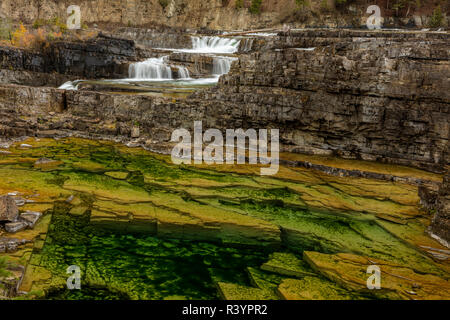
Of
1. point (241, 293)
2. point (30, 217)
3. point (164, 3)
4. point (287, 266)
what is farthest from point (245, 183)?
point (164, 3)

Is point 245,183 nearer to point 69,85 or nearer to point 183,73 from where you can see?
point 69,85

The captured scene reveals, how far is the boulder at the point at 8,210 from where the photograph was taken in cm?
779

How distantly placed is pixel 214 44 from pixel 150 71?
11.3 meters

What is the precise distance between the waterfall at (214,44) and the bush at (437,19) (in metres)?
21.1

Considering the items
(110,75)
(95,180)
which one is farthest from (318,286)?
(110,75)

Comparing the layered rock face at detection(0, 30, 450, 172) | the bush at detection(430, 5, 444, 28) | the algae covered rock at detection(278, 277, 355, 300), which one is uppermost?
the bush at detection(430, 5, 444, 28)

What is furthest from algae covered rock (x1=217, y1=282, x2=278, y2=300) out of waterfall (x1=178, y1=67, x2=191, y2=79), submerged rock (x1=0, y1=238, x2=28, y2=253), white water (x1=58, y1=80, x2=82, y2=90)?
waterfall (x1=178, y1=67, x2=191, y2=79)

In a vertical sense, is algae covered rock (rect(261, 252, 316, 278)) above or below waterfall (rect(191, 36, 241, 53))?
below

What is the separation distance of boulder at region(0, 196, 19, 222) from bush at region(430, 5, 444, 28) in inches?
1666

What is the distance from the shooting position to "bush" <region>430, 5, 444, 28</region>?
36.8 meters

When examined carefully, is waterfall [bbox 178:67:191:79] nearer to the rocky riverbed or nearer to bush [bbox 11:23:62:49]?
the rocky riverbed

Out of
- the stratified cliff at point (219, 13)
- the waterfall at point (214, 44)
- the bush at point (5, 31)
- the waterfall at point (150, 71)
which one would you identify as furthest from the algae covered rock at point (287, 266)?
the stratified cliff at point (219, 13)

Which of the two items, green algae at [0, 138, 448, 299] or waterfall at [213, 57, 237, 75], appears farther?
waterfall at [213, 57, 237, 75]

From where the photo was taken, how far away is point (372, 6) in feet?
139
